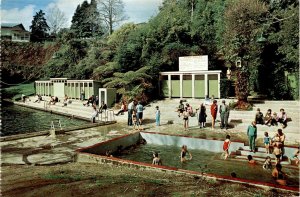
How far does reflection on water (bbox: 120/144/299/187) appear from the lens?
10.4m

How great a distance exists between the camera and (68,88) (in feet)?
116

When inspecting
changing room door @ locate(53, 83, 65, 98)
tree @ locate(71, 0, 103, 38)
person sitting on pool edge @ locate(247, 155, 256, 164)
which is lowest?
person sitting on pool edge @ locate(247, 155, 256, 164)

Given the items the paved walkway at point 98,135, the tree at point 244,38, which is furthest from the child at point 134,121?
the tree at point 244,38

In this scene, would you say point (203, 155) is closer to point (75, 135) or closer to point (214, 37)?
point (75, 135)

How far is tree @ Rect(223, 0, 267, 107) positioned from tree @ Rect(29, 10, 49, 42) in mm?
68055

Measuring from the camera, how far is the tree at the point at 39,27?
81625mm

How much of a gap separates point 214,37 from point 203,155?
23324mm

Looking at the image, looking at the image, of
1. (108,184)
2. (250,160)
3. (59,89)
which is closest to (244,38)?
(250,160)

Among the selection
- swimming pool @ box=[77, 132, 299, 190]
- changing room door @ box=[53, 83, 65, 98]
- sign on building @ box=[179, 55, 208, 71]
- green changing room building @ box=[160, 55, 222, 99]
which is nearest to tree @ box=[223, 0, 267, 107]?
sign on building @ box=[179, 55, 208, 71]

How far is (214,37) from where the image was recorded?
33562 mm

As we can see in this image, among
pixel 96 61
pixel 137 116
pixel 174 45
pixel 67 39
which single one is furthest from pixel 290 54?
pixel 67 39

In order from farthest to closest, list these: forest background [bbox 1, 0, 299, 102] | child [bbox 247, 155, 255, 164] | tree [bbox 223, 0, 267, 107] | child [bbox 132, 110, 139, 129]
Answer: forest background [bbox 1, 0, 299, 102], tree [bbox 223, 0, 267, 107], child [bbox 132, 110, 139, 129], child [bbox 247, 155, 255, 164]

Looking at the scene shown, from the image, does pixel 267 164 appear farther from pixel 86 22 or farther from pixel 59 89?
pixel 86 22

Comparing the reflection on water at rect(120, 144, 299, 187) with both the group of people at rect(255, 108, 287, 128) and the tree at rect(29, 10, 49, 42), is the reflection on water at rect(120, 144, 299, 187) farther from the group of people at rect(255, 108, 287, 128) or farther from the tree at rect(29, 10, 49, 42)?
the tree at rect(29, 10, 49, 42)
